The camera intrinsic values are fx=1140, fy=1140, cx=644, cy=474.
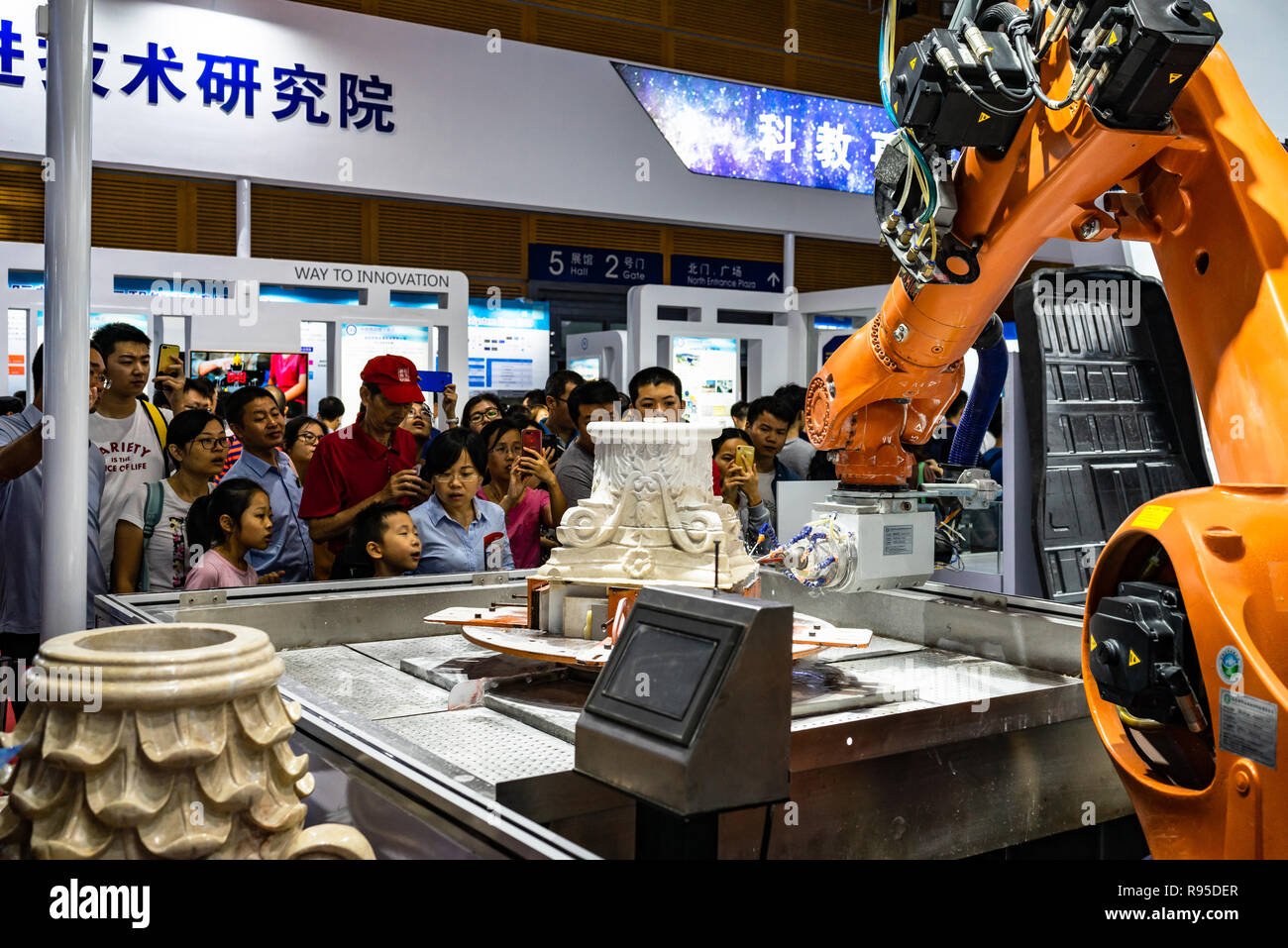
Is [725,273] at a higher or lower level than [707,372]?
higher

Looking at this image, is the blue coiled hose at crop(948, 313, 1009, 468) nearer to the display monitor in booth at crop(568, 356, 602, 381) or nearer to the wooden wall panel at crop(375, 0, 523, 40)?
the display monitor in booth at crop(568, 356, 602, 381)

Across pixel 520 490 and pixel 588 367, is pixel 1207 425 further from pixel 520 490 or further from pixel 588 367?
pixel 588 367

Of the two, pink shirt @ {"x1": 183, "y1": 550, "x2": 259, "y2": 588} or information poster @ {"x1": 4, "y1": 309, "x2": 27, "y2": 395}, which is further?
information poster @ {"x1": 4, "y1": 309, "x2": 27, "y2": 395}

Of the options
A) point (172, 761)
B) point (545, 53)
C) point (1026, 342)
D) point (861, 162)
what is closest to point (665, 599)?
point (172, 761)

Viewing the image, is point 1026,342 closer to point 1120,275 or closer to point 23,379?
point 1120,275

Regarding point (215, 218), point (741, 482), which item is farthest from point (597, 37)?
point (741, 482)

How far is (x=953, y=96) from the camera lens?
180cm

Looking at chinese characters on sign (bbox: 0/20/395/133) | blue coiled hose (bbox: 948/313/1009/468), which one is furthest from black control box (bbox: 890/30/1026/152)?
chinese characters on sign (bbox: 0/20/395/133)

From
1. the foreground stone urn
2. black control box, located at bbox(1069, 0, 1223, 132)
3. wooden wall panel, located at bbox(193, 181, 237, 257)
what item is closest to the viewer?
the foreground stone urn

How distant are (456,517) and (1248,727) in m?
2.42
